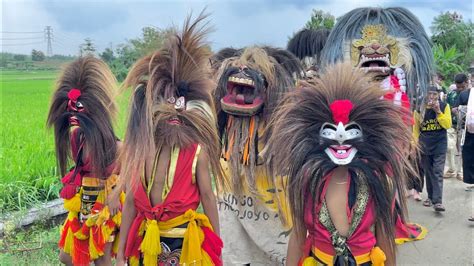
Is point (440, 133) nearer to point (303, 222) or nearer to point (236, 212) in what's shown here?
point (236, 212)

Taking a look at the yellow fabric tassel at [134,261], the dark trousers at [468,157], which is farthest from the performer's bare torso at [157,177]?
the dark trousers at [468,157]

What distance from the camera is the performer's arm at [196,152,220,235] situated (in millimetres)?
2859

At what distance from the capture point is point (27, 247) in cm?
449

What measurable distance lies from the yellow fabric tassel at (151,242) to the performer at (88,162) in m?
0.78

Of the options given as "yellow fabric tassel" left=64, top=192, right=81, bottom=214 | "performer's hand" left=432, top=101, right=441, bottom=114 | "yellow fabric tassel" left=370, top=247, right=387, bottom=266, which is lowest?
"yellow fabric tassel" left=64, top=192, right=81, bottom=214

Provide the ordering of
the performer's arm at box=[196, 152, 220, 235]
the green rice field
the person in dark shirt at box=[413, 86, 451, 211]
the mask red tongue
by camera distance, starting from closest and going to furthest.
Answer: the performer's arm at box=[196, 152, 220, 235] → the mask red tongue → the green rice field → the person in dark shirt at box=[413, 86, 451, 211]

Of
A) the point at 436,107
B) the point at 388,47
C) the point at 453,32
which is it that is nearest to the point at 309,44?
the point at 388,47

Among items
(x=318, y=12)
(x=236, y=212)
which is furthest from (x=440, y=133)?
(x=318, y=12)

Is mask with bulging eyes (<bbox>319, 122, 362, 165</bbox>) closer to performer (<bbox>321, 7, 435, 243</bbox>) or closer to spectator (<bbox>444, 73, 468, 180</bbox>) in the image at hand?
performer (<bbox>321, 7, 435, 243</bbox>)

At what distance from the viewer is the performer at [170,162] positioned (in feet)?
9.17

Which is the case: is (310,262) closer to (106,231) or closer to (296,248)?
(296,248)

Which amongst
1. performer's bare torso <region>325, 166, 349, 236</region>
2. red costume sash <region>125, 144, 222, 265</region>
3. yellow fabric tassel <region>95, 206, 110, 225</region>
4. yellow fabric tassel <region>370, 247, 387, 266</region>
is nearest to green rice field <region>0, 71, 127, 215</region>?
yellow fabric tassel <region>95, 206, 110, 225</region>

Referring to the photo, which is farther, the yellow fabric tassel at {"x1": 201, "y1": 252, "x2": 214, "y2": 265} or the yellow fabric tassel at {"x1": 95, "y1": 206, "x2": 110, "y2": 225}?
the yellow fabric tassel at {"x1": 95, "y1": 206, "x2": 110, "y2": 225}

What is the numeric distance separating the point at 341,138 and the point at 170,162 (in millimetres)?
965
